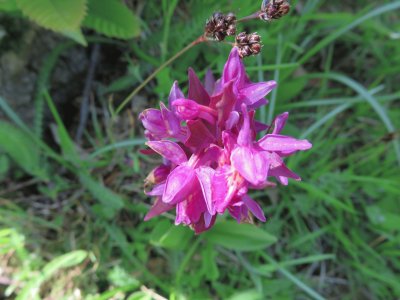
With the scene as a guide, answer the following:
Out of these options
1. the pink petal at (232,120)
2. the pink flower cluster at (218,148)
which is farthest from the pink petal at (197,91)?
the pink petal at (232,120)

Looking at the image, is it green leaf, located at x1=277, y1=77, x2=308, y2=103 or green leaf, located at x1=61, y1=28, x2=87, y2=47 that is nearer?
green leaf, located at x1=61, y1=28, x2=87, y2=47

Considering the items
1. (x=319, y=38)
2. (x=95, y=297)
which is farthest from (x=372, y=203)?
(x=95, y=297)

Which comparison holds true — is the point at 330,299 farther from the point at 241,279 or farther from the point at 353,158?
the point at 353,158

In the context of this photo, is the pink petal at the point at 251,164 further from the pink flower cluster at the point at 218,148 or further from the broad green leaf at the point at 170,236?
the broad green leaf at the point at 170,236

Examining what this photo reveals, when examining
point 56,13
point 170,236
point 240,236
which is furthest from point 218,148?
point 56,13

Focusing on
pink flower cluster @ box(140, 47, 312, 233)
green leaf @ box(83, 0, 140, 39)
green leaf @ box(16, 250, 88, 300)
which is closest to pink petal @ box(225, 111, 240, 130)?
pink flower cluster @ box(140, 47, 312, 233)

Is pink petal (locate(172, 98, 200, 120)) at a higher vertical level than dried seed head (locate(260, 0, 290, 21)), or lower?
lower

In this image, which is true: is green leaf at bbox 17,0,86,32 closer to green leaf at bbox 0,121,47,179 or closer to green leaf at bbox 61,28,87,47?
green leaf at bbox 61,28,87,47
